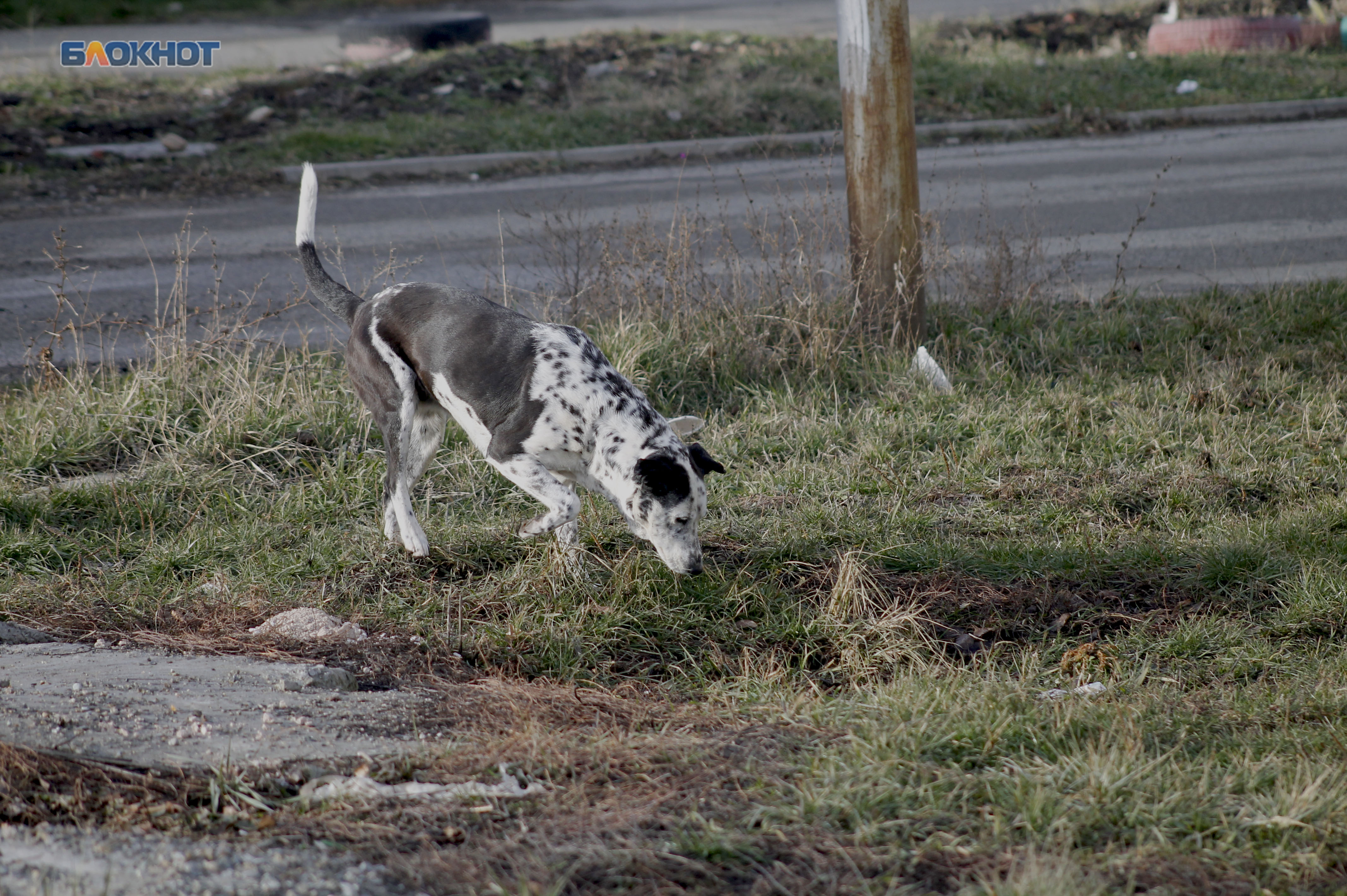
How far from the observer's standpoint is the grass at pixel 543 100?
38.0ft

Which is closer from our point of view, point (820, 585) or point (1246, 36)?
point (820, 585)

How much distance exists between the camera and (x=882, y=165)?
263 inches

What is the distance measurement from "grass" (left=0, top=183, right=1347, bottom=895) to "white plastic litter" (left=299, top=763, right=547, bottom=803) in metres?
0.06

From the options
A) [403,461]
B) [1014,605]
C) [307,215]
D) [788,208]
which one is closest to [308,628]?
[403,461]

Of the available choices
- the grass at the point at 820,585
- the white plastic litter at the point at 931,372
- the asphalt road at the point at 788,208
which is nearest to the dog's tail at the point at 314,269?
the grass at the point at 820,585

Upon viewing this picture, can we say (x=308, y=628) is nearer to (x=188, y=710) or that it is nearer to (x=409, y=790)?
(x=188, y=710)

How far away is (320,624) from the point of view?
424 cm

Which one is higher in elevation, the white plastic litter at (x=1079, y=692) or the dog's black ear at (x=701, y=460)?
the dog's black ear at (x=701, y=460)

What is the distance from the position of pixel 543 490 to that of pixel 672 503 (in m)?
0.57

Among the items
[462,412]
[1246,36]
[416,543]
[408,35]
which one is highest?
[408,35]

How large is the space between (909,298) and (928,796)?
166 inches

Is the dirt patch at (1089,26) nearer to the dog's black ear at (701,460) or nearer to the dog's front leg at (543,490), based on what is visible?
the dog's black ear at (701,460)

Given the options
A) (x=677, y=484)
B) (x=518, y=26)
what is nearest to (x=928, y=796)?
(x=677, y=484)

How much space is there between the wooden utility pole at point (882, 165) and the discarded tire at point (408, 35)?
1110 centimetres
